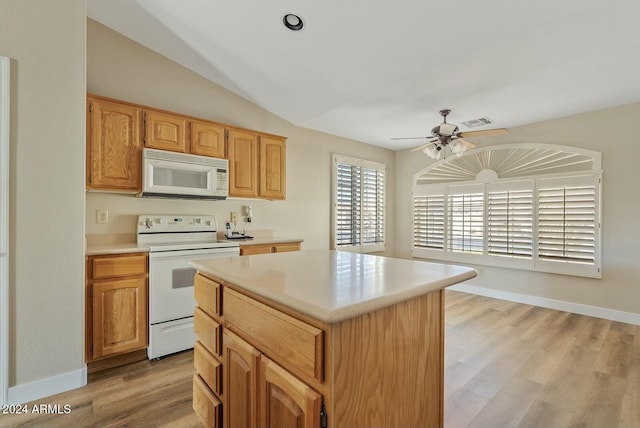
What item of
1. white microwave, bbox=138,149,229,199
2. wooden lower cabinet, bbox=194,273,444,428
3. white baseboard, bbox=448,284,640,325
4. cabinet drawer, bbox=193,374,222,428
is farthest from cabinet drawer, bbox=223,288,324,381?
white baseboard, bbox=448,284,640,325

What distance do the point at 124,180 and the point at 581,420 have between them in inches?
146

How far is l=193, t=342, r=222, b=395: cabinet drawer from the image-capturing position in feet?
4.74

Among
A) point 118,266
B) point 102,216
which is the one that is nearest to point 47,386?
point 118,266

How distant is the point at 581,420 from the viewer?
1.80 m

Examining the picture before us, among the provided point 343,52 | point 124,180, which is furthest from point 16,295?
point 343,52

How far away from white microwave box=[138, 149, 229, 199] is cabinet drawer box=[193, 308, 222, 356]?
1.57 m

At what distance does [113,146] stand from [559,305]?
5.32 metres

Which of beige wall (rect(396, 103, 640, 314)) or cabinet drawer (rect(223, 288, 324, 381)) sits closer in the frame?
cabinet drawer (rect(223, 288, 324, 381))

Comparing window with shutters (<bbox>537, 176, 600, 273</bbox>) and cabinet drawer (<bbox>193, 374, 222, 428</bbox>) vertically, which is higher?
window with shutters (<bbox>537, 176, 600, 273</bbox>)

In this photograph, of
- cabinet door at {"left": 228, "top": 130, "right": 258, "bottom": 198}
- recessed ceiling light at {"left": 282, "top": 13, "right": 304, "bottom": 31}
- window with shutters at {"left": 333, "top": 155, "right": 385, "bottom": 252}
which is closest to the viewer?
recessed ceiling light at {"left": 282, "top": 13, "right": 304, "bottom": 31}

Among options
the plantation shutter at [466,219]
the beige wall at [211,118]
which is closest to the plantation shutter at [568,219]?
the plantation shutter at [466,219]

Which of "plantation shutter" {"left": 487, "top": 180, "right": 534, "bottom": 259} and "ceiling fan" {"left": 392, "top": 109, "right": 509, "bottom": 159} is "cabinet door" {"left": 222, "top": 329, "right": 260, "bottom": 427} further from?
"plantation shutter" {"left": 487, "top": 180, "right": 534, "bottom": 259}

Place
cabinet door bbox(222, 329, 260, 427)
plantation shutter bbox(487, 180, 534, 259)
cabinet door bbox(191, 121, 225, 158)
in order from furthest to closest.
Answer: plantation shutter bbox(487, 180, 534, 259)
cabinet door bbox(191, 121, 225, 158)
cabinet door bbox(222, 329, 260, 427)

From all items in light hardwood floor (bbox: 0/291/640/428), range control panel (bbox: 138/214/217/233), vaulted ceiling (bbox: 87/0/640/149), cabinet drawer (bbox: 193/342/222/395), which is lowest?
light hardwood floor (bbox: 0/291/640/428)
